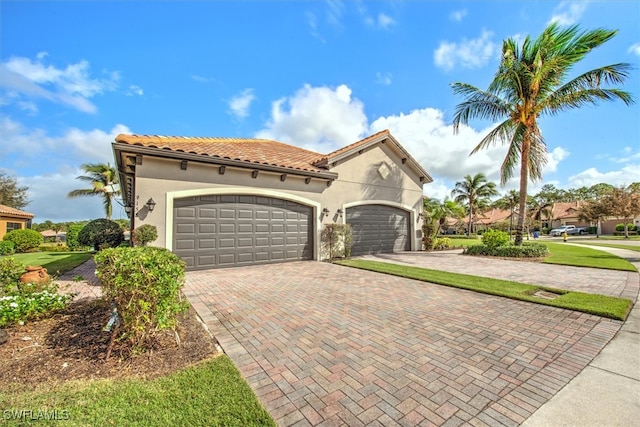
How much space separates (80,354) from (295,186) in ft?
29.5

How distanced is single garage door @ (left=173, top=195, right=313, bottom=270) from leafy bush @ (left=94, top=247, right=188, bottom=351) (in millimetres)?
5868

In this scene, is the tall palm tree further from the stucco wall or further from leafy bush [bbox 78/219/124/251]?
leafy bush [bbox 78/219/124/251]

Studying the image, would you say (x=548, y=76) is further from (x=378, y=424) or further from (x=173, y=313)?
(x=173, y=313)

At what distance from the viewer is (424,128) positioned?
15828 millimetres

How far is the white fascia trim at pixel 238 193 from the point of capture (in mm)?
8648

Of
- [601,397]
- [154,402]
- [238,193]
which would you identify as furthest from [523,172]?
[154,402]

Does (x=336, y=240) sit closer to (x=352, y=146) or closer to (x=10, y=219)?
(x=352, y=146)

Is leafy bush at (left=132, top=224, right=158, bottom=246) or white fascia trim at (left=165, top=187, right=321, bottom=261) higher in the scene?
white fascia trim at (left=165, top=187, right=321, bottom=261)

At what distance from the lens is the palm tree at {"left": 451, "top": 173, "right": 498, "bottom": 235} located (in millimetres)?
36812

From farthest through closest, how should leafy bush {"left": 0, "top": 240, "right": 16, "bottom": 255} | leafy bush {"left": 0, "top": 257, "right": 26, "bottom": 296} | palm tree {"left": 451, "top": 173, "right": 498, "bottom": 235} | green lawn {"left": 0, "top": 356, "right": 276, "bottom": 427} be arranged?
palm tree {"left": 451, "top": 173, "right": 498, "bottom": 235}
leafy bush {"left": 0, "top": 240, "right": 16, "bottom": 255}
leafy bush {"left": 0, "top": 257, "right": 26, "bottom": 296}
green lawn {"left": 0, "top": 356, "right": 276, "bottom": 427}

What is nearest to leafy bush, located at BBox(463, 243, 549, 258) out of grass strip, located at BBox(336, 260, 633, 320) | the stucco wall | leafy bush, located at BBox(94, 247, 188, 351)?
the stucco wall

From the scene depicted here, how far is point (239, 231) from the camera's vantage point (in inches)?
396

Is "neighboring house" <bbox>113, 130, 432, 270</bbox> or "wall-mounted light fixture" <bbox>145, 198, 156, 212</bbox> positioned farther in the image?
"neighboring house" <bbox>113, 130, 432, 270</bbox>

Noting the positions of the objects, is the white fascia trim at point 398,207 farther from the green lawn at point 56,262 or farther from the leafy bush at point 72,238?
the leafy bush at point 72,238
